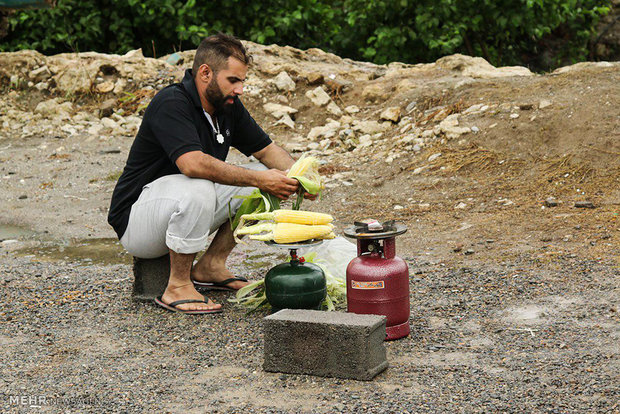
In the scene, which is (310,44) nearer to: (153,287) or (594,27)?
(594,27)

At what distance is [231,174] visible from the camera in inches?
180

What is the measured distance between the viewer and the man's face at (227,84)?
15.6 feet

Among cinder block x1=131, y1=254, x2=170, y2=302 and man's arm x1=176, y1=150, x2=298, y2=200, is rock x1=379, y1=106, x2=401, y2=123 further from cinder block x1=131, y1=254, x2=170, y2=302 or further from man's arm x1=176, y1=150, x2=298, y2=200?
cinder block x1=131, y1=254, x2=170, y2=302

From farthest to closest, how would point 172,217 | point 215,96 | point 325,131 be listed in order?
point 325,131, point 215,96, point 172,217

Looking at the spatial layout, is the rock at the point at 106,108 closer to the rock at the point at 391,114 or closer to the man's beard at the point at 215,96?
the rock at the point at 391,114

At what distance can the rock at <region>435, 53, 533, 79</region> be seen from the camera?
10239mm

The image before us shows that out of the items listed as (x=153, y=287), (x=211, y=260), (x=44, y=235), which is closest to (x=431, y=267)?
(x=211, y=260)

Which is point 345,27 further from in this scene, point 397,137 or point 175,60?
point 397,137

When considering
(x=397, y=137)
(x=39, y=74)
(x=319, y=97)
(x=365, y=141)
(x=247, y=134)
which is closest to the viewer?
(x=247, y=134)

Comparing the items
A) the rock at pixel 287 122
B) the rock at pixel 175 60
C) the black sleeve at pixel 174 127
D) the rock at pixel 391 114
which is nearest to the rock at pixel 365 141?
the rock at pixel 391 114

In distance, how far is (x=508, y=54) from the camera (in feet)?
46.0

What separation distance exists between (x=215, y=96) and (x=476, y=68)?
667 cm

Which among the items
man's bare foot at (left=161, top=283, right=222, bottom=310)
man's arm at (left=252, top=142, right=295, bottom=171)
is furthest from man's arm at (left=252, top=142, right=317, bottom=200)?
man's bare foot at (left=161, top=283, right=222, bottom=310)

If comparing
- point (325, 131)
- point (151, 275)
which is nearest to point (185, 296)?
point (151, 275)
